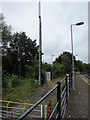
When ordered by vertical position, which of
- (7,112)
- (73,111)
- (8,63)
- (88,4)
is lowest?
(7,112)

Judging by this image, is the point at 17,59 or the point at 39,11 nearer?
the point at 39,11

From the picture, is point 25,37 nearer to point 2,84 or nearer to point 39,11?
point 39,11

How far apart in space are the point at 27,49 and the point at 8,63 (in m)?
7.90

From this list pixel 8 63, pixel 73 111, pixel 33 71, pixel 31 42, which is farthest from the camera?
pixel 31 42

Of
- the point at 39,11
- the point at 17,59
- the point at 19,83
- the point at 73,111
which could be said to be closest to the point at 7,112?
the point at 73,111

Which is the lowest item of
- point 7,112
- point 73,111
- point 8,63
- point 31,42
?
point 7,112

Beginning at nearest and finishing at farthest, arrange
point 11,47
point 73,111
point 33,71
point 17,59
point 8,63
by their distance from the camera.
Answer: point 73,111
point 33,71
point 8,63
point 17,59
point 11,47

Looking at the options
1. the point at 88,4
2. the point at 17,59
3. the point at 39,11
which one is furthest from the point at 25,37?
the point at 88,4

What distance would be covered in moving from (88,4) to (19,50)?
27.2 metres

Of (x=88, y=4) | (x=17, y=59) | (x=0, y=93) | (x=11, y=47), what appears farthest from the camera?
(x=11, y=47)

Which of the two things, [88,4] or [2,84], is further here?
[2,84]

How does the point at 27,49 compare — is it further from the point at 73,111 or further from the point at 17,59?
the point at 73,111

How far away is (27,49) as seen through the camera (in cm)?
3597

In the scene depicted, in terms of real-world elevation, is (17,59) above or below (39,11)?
below
